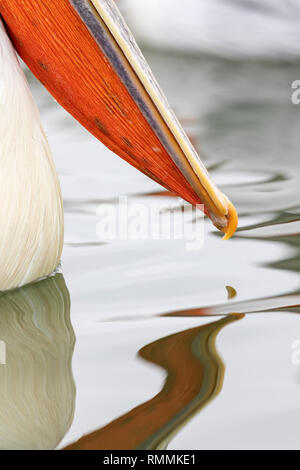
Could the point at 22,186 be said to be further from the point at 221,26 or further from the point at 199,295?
the point at 221,26

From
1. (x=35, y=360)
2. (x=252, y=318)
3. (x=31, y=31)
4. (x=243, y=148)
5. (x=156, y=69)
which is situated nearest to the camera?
(x=35, y=360)

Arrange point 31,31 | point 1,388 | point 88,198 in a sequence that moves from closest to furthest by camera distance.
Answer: point 1,388 → point 31,31 → point 88,198

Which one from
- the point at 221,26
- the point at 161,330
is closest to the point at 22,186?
the point at 161,330

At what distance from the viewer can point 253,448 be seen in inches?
47.9

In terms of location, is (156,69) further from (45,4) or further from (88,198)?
(45,4)

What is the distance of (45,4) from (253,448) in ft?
3.08

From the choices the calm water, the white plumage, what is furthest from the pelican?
the calm water

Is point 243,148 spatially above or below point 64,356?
above

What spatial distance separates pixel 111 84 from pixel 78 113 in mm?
133

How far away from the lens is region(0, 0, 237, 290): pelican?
5.74 ft

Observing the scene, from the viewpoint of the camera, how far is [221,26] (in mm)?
4168

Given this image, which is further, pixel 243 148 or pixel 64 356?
pixel 243 148

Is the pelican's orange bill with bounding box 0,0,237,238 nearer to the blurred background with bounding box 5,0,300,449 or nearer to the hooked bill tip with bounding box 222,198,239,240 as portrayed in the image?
the hooked bill tip with bounding box 222,198,239,240

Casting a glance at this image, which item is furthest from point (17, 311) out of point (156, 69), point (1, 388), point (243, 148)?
point (156, 69)
